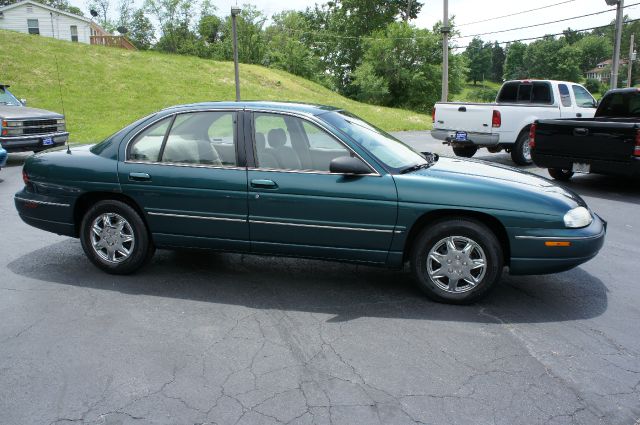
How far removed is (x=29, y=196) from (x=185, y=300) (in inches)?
81.6

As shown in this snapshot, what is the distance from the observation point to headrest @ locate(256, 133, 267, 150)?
489cm

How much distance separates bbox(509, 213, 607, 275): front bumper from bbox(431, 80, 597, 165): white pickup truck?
8975mm

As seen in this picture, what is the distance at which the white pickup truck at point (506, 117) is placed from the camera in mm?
13047

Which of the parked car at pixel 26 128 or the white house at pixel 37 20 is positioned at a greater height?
the white house at pixel 37 20

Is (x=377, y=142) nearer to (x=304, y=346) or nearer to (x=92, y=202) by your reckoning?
(x=304, y=346)

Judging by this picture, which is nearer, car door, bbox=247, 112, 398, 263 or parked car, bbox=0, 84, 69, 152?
car door, bbox=247, 112, 398, 263

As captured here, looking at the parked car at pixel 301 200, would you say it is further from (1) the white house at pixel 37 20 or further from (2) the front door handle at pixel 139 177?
(1) the white house at pixel 37 20

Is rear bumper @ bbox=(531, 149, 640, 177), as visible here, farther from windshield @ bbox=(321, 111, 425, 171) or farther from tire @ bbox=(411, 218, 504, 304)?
tire @ bbox=(411, 218, 504, 304)

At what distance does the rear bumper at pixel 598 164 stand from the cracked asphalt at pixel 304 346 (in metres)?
3.86

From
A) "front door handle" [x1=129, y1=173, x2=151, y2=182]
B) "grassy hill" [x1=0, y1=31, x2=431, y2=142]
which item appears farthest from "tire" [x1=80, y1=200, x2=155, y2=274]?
"grassy hill" [x1=0, y1=31, x2=431, y2=142]

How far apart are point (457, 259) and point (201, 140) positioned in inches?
96.5

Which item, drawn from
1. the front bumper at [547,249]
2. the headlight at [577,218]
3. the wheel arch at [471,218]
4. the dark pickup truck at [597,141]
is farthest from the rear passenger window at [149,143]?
the dark pickup truck at [597,141]

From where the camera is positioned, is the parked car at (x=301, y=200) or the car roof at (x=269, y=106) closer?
the parked car at (x=301, y=200)

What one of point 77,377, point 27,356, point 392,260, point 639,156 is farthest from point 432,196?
point 639,156
